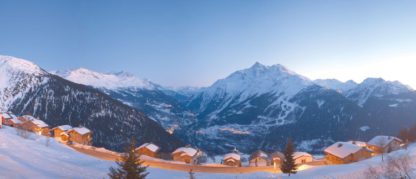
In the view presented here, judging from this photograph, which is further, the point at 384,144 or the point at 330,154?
the point at 384,144

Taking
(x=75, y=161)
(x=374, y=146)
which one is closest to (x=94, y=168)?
(x=75, y=161)

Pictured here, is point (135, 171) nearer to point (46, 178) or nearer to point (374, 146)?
point (46, 178)

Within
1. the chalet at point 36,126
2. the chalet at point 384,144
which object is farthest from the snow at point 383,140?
the chalet at point 36,126

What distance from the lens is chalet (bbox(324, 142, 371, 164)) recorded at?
355 ft

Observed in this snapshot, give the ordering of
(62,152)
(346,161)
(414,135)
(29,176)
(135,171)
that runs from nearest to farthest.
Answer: (135,171)
(29,176)
(62,152)
(346,161)
(414,135)

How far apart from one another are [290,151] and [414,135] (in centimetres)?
6341

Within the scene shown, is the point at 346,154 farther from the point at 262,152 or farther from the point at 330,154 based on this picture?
the point at 262,152

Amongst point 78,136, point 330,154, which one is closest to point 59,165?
point 330,154

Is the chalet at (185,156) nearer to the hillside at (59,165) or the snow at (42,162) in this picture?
the hillside at (59,165)

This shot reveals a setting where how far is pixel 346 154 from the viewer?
108 m

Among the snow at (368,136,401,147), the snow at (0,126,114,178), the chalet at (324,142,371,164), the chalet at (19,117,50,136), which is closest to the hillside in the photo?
the snow at (0,126,114,178)

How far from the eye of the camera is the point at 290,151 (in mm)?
76312

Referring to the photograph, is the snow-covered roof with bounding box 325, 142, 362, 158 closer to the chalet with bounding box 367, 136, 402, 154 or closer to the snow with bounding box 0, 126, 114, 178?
the chalet with bounding box 367, 136, 402, 154

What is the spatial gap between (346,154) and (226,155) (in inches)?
1486
